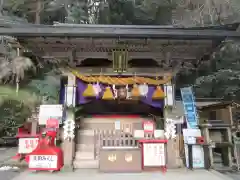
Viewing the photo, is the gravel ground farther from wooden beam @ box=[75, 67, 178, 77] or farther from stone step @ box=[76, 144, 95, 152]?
stone step @ box=[76, 144, 95, 152]

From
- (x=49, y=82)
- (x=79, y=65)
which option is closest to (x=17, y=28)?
(x=79, y=65)

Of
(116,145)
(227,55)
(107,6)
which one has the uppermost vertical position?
(107,6)

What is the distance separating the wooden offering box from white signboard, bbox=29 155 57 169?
1.36 metres

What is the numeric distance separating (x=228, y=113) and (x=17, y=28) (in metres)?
7.91

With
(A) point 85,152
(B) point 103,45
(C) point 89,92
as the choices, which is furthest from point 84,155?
(B) point 103,45

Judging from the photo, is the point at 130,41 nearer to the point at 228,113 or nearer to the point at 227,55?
the point at 228,113

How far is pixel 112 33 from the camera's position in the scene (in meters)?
5.61

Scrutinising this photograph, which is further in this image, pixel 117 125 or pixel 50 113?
pixel 117 125

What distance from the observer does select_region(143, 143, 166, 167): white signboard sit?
235 inches

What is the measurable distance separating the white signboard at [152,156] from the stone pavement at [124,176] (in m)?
0.31

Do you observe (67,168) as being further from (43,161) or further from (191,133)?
(191,133)

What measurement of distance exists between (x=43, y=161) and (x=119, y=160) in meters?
2.19

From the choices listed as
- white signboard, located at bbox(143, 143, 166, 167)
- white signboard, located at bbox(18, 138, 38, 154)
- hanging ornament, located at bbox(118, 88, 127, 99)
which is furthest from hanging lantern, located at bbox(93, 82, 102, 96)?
white signboard, located at bbox(18, 138, 38, 154)

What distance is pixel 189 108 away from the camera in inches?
284
